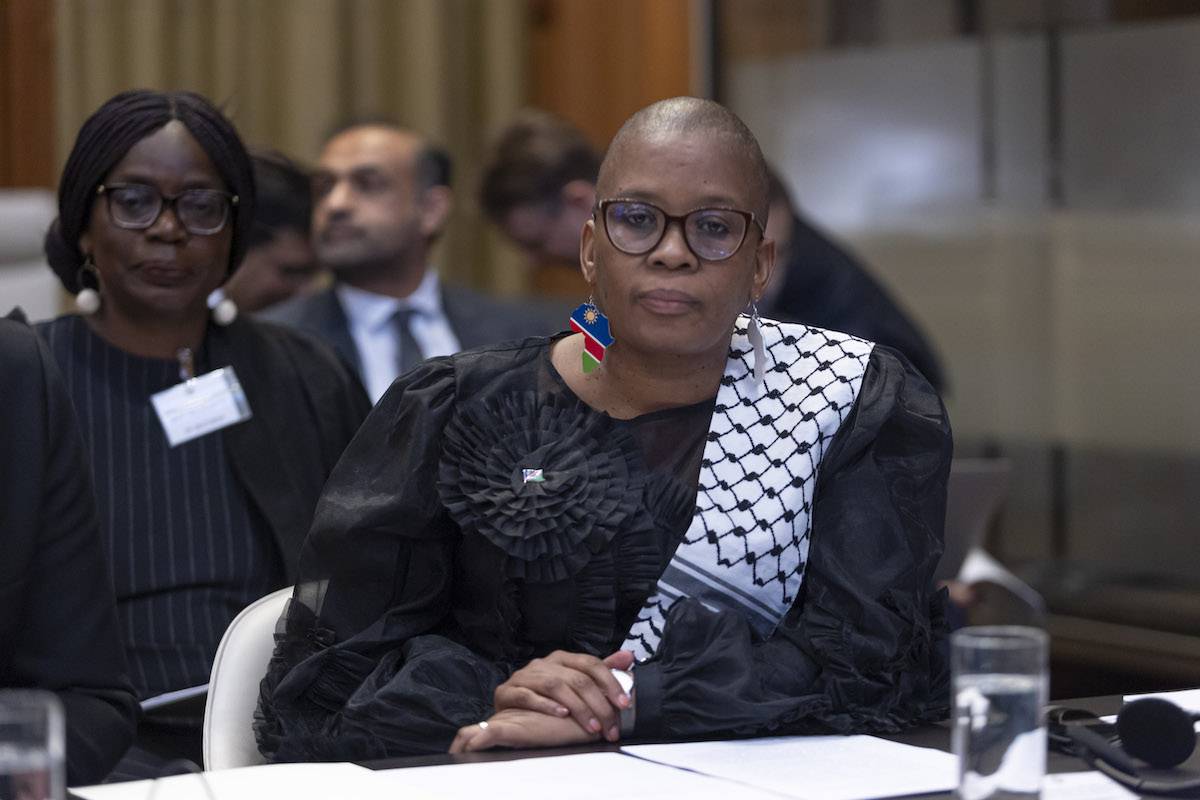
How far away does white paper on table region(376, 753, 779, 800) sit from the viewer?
5.18 ft

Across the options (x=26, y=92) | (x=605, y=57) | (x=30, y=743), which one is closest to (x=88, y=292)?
(x=30, y=743)

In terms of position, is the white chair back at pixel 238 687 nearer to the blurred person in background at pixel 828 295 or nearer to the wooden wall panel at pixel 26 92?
the blurred person in background at pixel 828 295

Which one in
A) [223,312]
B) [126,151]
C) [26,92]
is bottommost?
[223,312]

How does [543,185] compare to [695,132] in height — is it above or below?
below

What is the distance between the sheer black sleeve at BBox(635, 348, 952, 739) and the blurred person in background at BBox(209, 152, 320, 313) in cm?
261

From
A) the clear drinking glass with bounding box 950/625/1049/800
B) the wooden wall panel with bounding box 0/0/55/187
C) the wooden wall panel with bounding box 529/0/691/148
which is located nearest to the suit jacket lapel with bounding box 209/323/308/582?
the clear drinking glass with bounding box 950/625/1049/800

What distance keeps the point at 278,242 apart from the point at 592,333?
2.73m

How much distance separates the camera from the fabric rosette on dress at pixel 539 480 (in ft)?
6.82

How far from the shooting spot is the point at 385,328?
4.69 meters

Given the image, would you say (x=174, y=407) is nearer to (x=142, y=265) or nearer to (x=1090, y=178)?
(x=142, y=265)

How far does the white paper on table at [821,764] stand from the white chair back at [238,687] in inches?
21.3

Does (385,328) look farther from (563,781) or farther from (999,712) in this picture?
(999,712)

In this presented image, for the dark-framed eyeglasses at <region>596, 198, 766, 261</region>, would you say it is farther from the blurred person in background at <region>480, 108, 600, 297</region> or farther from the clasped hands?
the blurred person in background at <region>480, 108, 600, 297</region>

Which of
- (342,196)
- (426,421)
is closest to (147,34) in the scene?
(342,196)
